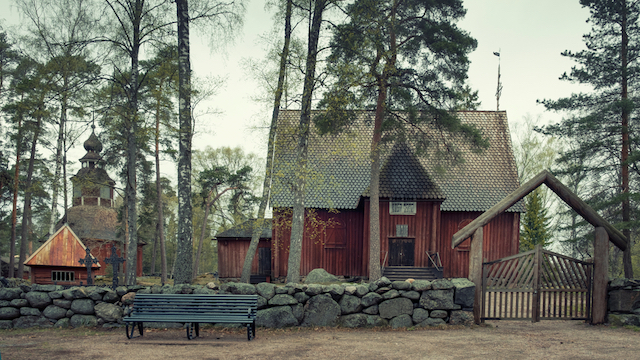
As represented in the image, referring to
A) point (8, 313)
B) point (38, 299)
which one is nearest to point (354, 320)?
point (38, 299)

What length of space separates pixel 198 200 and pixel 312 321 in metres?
23.3

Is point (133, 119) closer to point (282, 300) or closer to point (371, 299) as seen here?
point (282, 300)

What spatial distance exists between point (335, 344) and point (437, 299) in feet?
8.58

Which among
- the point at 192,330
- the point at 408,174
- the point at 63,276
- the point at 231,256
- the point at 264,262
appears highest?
the point at 408,174

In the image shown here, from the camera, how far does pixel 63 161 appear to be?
24.6 m

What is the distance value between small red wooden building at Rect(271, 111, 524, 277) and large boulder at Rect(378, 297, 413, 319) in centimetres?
895

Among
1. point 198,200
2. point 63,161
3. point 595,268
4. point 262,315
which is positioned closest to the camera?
point 262,315

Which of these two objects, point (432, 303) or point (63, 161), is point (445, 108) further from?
point (63, 161)

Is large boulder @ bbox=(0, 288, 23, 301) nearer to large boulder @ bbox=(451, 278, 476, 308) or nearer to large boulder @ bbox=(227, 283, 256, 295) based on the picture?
large boulder @ bbox=(227, 283, 256, 295)

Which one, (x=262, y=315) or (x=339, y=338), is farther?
(x=262, y=315)

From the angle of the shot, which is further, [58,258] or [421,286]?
[58,258]

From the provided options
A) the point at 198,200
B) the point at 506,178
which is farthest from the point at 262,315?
the point at 198,200

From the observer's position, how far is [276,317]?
927 cm

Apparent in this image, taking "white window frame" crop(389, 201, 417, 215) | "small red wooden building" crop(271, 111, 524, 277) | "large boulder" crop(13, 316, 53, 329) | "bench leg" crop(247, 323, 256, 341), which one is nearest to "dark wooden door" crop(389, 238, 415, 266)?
"small red wooden building" crop(271, 111, 524, 277)
